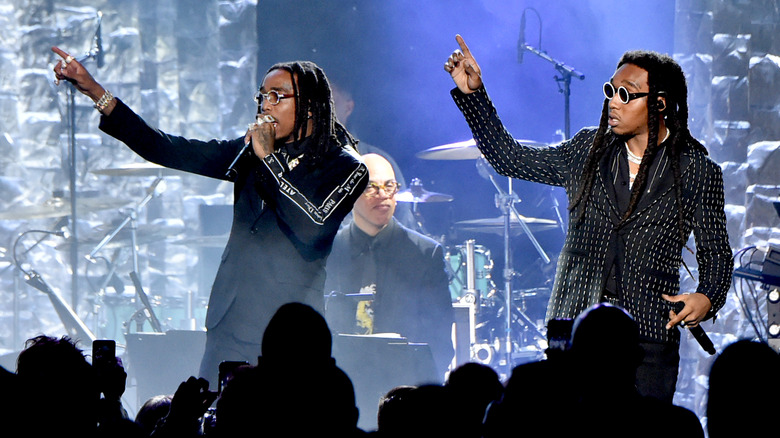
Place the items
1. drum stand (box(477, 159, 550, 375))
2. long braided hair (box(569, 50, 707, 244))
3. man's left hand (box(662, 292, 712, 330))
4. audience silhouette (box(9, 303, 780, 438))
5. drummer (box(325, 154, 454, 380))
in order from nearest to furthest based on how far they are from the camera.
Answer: audience silhouette (box(9, 303, 780, 438)) → man's left hand (box(662, 292, 712, 330)) → long braided hair (box(569, 50, 707, 244)) → drummer (box(325, 154, 454, 380)) → drum stand (box(477, 159, 550, 375))

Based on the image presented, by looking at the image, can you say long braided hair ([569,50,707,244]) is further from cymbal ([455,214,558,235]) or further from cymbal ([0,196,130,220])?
cymbal ([0,196,130,220])

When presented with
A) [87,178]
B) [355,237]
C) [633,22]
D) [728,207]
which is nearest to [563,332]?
[355,237]

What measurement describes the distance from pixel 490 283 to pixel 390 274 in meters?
3.17

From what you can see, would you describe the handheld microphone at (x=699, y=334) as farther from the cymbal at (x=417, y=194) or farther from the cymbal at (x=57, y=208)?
the cymbal at (x=57, y=208)

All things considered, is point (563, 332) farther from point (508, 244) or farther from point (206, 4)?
point (206, 4)

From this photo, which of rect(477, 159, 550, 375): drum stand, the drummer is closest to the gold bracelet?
the drummer

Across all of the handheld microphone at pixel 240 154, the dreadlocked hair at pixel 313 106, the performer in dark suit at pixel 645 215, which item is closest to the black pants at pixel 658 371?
the performer in dark suit at pixel 645 215

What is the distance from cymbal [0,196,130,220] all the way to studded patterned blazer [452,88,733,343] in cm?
723

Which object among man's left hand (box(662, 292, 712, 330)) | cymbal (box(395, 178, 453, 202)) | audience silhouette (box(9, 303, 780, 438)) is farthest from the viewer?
cymbal (box(395, 178, 453, 202))

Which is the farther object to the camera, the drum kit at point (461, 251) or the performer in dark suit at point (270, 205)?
the drum kit at point (461, 251)

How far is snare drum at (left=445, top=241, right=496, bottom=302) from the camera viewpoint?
9625 millimetres

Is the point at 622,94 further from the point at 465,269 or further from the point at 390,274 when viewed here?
the point at 465,269

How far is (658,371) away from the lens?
10.8 ft

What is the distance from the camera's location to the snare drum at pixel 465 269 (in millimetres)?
9625
